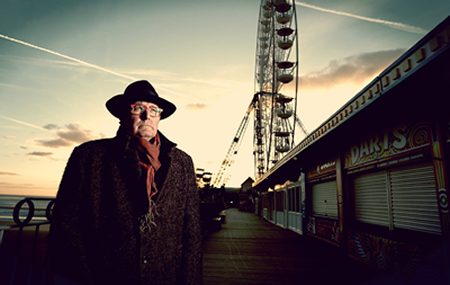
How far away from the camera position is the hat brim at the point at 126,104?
1425mm

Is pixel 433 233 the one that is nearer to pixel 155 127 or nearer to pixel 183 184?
pixel 183 184

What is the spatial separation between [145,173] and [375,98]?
10.6ft

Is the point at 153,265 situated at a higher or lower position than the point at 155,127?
lower

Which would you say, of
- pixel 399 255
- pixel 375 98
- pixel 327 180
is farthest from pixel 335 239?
pixel 375 98

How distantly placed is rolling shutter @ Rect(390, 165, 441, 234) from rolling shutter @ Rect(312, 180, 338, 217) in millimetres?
2743

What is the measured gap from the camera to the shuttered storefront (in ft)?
11.4

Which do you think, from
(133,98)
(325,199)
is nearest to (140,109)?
(133,98)

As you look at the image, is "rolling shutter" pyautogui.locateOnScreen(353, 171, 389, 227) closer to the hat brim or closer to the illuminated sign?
the illuminated sign

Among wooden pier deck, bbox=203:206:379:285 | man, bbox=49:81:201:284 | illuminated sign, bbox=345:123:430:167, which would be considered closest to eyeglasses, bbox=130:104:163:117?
man, bbox=49:81:201:284

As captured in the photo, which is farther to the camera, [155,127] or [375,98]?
[375,98]

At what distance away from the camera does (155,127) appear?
4.67 ft

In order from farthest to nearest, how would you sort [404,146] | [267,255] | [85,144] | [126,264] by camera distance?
[267,255] → [404,146] → [85,144] → [126,264]

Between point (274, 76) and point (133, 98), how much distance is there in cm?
1701

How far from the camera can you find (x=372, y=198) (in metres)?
5.02
